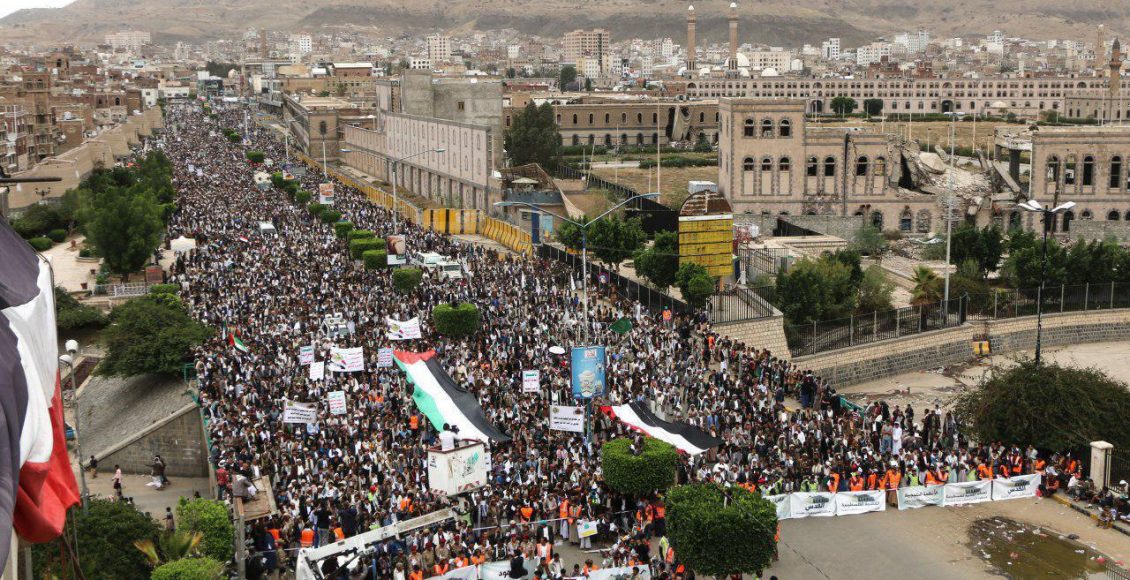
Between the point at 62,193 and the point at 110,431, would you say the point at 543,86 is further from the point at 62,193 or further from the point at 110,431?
the point at 110,431

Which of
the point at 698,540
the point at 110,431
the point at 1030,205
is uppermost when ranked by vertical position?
the point at 1030,205

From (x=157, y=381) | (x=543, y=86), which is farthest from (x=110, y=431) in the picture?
(x=543, y=86)

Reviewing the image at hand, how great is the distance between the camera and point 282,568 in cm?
1973

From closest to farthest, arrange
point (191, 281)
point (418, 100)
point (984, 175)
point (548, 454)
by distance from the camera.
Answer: point (548, 454), point (191, 281), point (984, 175), point (418, 100)

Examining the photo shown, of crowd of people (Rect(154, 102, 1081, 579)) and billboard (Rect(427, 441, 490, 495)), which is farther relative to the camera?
billboard (Rect(427, 441, 490, 495))

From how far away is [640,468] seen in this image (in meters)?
20.5

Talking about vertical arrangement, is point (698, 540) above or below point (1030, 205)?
below

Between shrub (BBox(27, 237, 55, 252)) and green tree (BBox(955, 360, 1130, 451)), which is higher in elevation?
green tree (BBox(955, 360, 1130, 451))

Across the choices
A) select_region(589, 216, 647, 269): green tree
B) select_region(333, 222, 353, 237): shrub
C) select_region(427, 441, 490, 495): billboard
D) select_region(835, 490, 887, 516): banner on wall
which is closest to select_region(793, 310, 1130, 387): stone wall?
select_region(589, 216, 647, 269): green tree

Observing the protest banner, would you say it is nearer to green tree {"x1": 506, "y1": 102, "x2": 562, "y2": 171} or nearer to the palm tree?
the palm tree

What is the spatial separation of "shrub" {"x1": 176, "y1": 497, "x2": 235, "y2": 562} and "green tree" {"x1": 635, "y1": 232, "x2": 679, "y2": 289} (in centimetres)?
1994

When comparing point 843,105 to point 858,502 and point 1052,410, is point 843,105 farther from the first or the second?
point 858,502

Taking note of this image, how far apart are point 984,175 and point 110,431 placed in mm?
47947

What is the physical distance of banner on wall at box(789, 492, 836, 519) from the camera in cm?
2138
